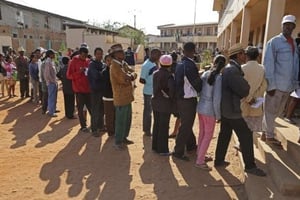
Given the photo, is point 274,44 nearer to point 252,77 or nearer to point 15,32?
point 252,77

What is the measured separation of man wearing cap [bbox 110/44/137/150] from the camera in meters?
4.95

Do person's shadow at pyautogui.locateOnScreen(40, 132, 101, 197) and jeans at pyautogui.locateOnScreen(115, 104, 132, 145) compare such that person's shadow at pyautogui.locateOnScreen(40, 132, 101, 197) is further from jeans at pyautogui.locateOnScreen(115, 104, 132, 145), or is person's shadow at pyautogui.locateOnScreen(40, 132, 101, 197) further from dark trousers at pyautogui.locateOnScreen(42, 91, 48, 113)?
dark trousers at pyautogui.locateOnScreen(42, 91, 48, 113)

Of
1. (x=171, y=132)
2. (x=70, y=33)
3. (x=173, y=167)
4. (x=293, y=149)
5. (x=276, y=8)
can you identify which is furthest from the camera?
(x=70, y=33)

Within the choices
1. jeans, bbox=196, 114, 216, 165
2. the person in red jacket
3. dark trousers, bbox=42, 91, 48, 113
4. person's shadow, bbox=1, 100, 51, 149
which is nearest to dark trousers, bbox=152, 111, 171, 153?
jeans, bbox=196, 114, 216, 165

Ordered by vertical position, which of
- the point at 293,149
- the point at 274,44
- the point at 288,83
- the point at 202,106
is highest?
the point at 274,44

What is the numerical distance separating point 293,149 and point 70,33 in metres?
29.8

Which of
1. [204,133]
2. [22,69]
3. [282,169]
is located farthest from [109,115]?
[22,69]

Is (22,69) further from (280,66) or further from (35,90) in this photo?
(280,66)

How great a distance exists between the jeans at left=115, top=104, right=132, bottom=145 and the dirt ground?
266 millimetres

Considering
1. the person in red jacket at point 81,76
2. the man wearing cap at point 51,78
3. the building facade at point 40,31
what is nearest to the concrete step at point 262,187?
the person in red jacket at point 81,76

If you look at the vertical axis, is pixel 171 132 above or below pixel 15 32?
below

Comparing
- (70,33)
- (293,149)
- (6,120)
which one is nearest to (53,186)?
(293,149)

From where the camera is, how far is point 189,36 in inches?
2202

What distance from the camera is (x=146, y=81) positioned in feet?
19.4
